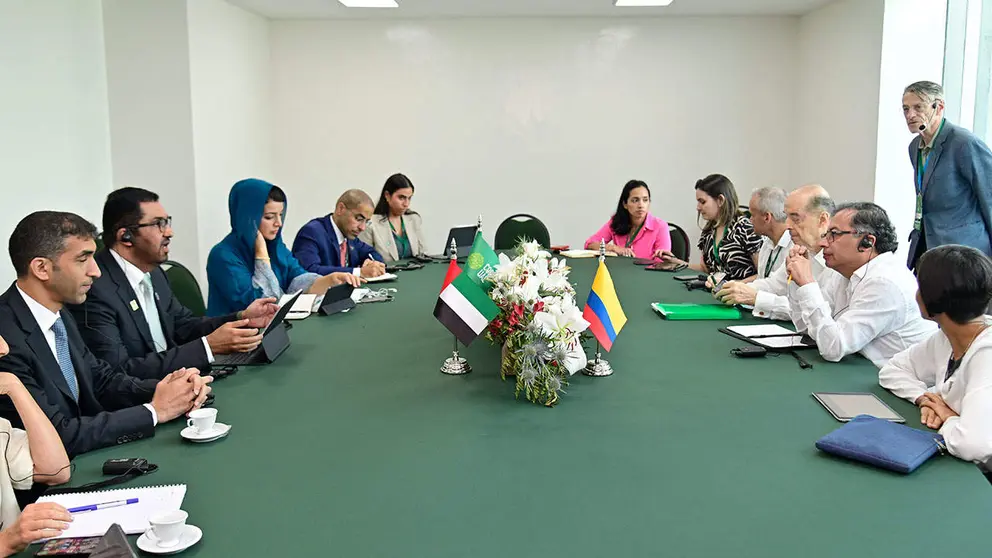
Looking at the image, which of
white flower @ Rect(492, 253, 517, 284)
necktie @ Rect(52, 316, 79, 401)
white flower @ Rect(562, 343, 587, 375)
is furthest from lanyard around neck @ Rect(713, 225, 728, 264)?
necktie @ Rect(52, 316, 79, 401)

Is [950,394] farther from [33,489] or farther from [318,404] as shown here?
[33,489]

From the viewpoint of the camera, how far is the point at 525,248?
98.2 inches

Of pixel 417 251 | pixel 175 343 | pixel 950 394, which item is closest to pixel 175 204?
pixel 417 251

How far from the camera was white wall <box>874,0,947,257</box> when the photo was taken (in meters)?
5.88

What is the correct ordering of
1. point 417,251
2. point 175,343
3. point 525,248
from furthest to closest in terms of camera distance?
point 417,251
point 175,343
point 525,248

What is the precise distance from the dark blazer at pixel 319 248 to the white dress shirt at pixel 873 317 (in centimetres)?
300

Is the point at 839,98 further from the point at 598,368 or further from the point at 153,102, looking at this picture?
the point at 153,102

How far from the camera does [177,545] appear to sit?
140 centimetres

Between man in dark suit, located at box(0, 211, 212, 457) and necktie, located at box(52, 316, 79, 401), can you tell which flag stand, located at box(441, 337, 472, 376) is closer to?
man in dark suit, located at box(0, 211, 212, 457)

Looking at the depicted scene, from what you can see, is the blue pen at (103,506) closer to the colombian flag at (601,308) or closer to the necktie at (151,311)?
the colombian flag at (601,308)

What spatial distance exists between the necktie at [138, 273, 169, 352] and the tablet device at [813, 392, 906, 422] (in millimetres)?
2304

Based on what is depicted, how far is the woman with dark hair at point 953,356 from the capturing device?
183 cm

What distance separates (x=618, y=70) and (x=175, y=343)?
5.60 metres

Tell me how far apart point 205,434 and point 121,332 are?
1.08m
